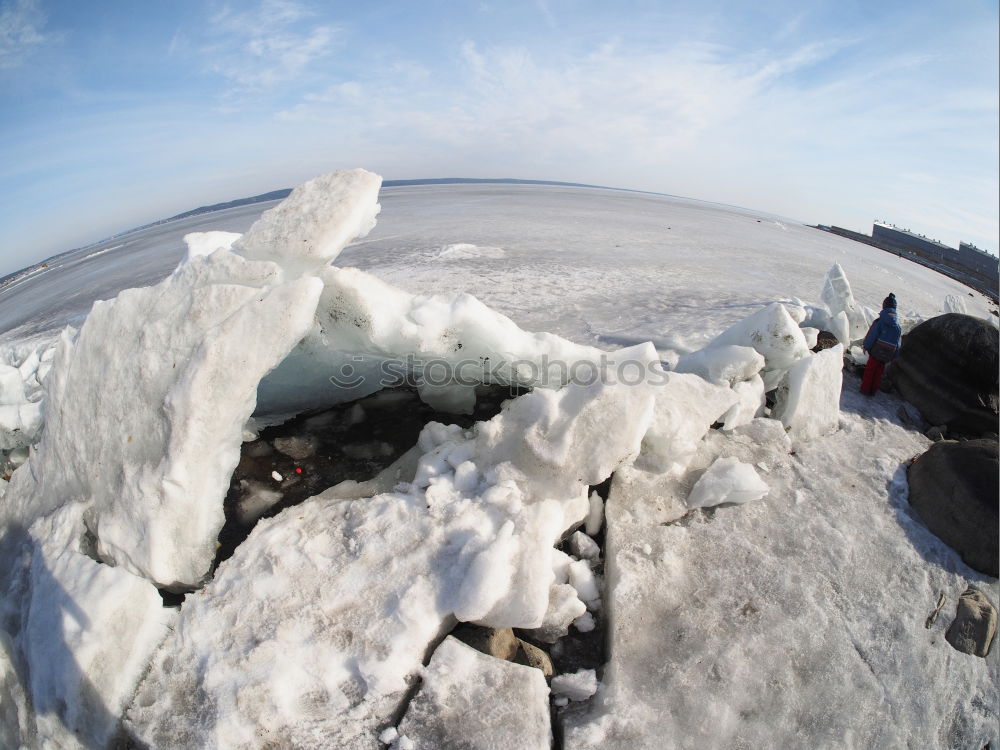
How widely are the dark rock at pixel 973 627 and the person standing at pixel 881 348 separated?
203cm

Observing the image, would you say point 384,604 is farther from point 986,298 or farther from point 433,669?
point 986,298

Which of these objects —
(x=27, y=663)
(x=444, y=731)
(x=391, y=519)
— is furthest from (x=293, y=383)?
(x=444, y=731)

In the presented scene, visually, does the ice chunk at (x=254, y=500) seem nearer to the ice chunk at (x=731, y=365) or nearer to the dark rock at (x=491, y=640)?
the dark rock at (x=491, y=640)

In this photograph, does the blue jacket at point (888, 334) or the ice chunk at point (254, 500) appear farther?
the blue jacket at point (888, 334)

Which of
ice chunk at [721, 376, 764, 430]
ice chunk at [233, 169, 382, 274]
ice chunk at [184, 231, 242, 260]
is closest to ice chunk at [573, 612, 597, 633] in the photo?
ice chunk at [721, 376, 764, 430]

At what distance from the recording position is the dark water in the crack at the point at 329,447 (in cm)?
253

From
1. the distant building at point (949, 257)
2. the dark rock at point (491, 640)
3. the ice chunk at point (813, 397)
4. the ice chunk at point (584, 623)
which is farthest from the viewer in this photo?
the distant building at point (949, 257)

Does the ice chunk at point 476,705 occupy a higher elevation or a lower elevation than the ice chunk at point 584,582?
lower

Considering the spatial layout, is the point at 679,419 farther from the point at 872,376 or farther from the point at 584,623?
the point at 872,376

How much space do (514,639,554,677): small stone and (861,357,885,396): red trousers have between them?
343 cm

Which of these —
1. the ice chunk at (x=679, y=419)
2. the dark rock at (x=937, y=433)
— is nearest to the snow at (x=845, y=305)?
the dark rock at (x=937, y=433)

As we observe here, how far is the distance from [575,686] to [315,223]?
216 cm

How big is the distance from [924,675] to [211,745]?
247cm

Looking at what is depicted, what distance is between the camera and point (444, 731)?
1524 millimetres
